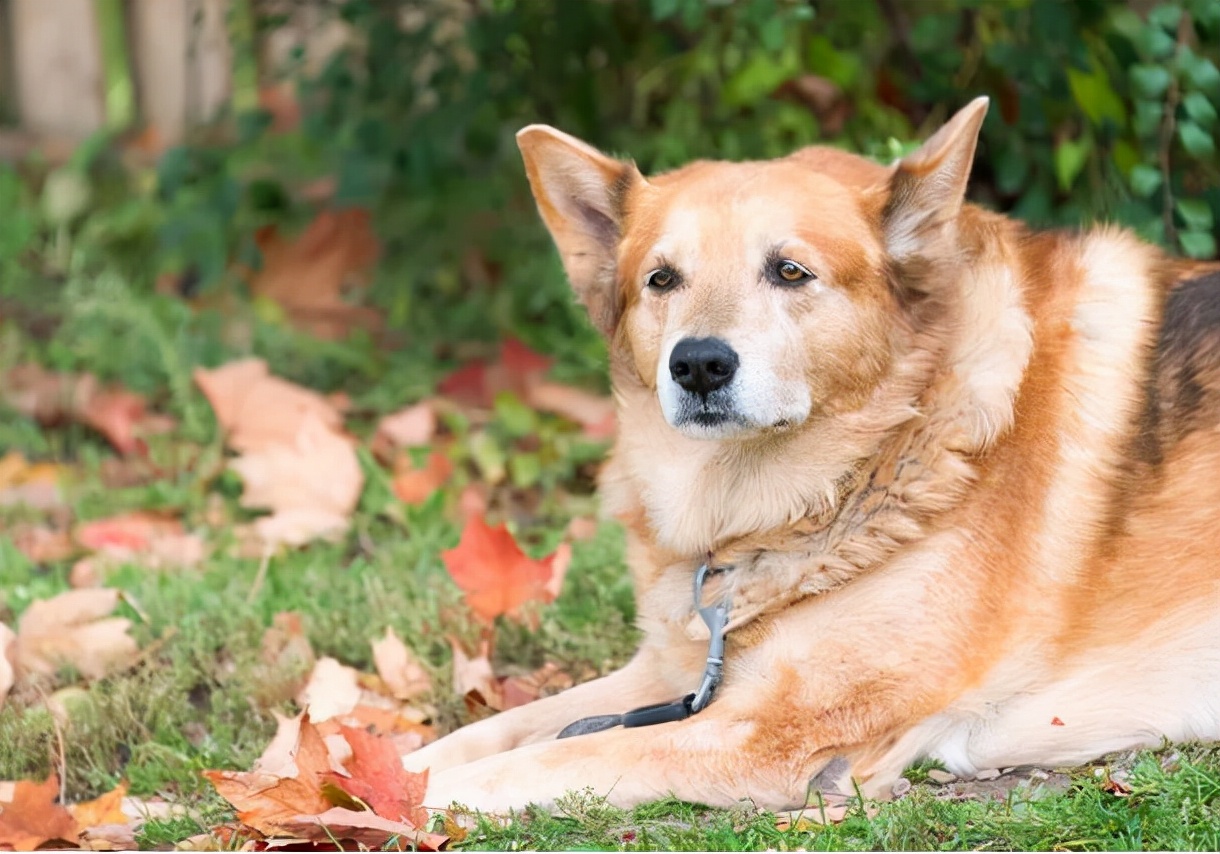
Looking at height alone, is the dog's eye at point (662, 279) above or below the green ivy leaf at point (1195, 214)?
below

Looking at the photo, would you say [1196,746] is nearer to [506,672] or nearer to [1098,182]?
[506,672]

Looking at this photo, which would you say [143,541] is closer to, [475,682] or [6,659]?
[6,659]

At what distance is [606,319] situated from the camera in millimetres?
3523

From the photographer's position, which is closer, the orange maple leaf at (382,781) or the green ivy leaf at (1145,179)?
the orange maple leaf at (382,781)

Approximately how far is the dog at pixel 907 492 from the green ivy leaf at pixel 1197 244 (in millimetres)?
1066

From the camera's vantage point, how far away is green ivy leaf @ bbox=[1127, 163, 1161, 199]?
173 inches

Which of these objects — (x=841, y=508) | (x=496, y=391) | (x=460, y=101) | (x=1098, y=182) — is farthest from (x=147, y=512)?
(x=1098, y=182)

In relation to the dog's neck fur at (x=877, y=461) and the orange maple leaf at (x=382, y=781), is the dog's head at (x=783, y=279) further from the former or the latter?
the orange maple leaf at (x=382, y=781)

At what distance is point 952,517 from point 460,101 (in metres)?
3.43

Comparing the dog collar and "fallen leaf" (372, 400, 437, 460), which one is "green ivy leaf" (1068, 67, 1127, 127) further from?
"fallen leaf" (372, 400, 437, 460)

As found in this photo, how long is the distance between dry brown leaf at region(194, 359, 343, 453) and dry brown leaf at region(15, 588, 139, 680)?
4.17 ft

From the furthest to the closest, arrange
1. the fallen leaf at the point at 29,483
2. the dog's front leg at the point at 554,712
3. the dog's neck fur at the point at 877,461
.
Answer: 1. the fallen leaf at the point at 29,483
2. the dog's front leg at the point at 554,712
3. the dog's neck fur at the point at 877,461

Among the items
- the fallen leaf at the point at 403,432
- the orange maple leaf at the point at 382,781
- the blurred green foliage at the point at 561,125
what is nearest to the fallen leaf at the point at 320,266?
the blurred green foliage at the point at 561,125

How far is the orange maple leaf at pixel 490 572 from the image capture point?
3963 mm
